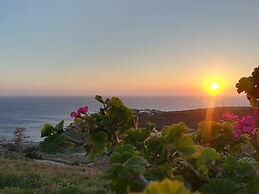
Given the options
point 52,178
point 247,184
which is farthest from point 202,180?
point 52,178

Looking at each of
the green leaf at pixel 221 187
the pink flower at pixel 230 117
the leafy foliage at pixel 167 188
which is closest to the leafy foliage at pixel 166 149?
the green leaf at pixel 221 187

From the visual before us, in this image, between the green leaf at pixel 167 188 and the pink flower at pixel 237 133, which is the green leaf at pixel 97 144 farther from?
the green leaf at pixel 167 188

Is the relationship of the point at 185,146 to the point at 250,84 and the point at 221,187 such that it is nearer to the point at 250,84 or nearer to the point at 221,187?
the point at 221,187

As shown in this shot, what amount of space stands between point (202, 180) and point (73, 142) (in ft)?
2.38

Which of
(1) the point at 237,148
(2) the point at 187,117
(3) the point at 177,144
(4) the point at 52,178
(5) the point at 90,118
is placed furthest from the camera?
(2) the point at 187,117

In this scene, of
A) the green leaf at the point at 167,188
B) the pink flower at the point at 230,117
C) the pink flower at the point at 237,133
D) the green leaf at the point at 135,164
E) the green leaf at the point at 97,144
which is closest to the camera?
the green leaf at the point at 167,188

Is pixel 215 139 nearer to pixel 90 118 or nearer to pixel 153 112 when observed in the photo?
pixel 153 112

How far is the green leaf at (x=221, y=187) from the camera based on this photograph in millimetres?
1452

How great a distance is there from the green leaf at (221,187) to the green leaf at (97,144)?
65 centimetres

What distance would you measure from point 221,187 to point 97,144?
2.38 feet

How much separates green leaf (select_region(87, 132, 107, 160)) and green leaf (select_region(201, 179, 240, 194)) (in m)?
0.65

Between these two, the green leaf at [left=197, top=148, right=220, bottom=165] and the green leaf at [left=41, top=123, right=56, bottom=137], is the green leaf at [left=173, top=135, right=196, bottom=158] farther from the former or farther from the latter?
the green leaf at [left=41, top=123, right=56, bottom=137]

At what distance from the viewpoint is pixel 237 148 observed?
2236mm

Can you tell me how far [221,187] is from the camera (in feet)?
4.80
